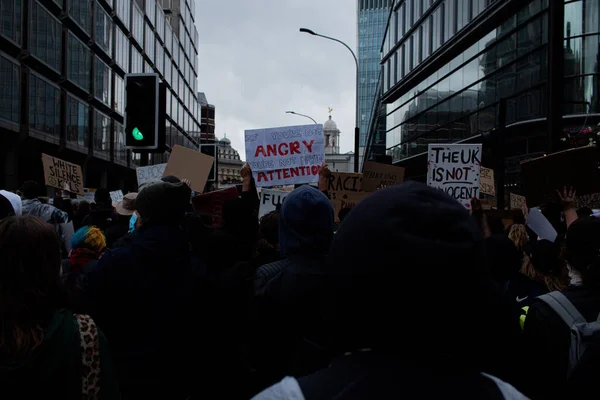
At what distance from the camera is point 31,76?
25.5 m

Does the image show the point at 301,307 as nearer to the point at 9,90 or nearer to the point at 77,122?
the point at 9,90

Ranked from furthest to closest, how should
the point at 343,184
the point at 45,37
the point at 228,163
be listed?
the point at 228,163 → the point at 45,37 → the point at 343,184

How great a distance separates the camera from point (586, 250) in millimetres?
2865

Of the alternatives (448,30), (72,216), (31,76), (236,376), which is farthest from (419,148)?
(236,376)

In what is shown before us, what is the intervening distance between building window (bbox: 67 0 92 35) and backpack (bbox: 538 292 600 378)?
1228 inches

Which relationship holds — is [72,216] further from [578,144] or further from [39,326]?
[39,326]

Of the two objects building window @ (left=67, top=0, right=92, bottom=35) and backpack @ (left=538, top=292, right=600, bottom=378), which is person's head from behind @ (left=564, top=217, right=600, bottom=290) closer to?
backpack @ (left=538, top=292, right=600, bottom=378)

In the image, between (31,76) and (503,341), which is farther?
(31,76)

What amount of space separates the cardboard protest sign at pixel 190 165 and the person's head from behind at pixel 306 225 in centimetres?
432

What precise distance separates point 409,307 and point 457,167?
26.2ft

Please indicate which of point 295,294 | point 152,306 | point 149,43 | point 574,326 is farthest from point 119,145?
point 574,326

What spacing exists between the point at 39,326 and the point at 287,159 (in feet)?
20.1

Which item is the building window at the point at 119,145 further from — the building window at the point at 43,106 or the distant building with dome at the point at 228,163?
the distant building with dome at the point at 228,163

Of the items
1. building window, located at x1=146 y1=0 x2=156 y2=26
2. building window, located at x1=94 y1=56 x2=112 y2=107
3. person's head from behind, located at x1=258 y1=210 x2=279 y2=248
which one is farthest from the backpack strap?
building window, located at x1=146 y1=0 x2=156 y2=26
